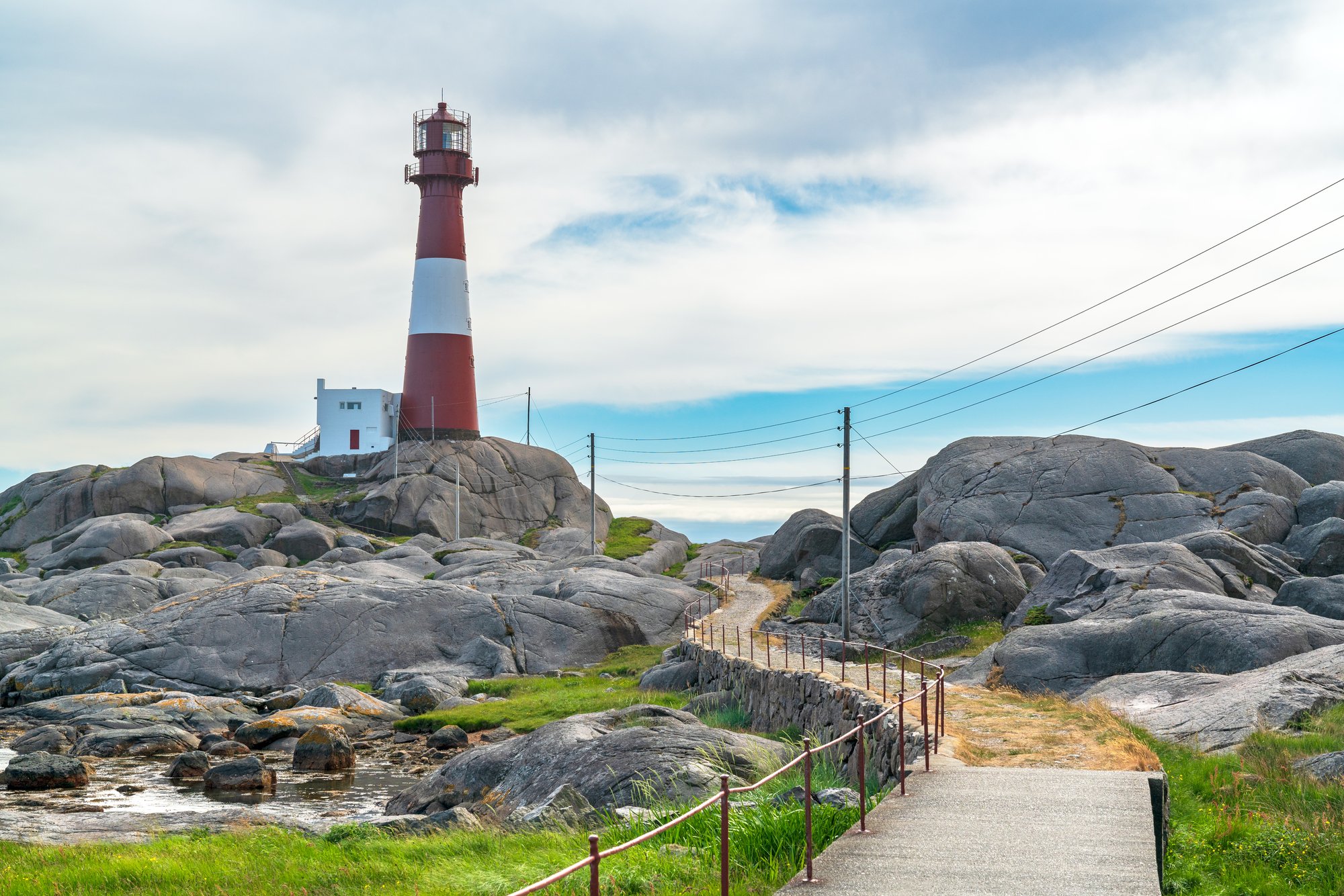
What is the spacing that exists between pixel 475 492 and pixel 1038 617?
55567 millimetres

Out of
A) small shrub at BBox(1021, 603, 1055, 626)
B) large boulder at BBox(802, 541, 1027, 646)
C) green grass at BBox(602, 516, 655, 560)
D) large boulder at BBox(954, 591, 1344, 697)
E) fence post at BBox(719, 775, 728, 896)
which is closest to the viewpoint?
fence post at BBox(719, 775, 728, 896)

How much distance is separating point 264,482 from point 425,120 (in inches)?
1143

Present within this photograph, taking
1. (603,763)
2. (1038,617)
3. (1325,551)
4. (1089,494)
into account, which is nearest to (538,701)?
(1038,617)

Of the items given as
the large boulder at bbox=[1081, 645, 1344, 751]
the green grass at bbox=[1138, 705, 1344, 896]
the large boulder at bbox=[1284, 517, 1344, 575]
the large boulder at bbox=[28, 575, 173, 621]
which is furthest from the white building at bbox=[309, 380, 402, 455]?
the green grass at bbox=[1138, 705, 1344, 896]

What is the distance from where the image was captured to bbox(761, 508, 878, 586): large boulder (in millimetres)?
52500

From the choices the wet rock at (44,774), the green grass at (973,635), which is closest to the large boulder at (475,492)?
the green grass at (973,635)

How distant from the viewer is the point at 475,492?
81.3 m

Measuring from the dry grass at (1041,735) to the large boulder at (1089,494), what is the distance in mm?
21632

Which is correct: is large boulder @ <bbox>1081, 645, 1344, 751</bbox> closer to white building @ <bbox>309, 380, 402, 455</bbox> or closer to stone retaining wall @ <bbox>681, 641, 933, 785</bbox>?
stone retaining wall @ <bbox>681, 641, 933, 785</bbox>

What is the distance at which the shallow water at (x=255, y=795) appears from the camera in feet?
77.6

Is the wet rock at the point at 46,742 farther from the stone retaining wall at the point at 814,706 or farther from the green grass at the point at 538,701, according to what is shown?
the stone retaining wall at the point at 814,706

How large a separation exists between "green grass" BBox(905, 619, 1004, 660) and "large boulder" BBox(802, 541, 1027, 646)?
23 centimetres

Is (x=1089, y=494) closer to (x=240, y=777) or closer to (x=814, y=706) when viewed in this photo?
(x=814, y=706)

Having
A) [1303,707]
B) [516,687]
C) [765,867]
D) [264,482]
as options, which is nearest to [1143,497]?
[516,687]
